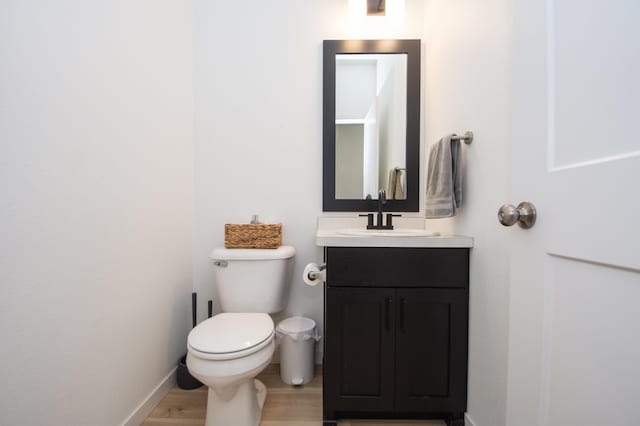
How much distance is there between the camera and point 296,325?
1.51 m

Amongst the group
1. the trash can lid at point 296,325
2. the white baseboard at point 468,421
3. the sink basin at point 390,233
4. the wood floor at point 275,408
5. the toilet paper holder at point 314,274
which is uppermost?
the sink basin at point 390,233

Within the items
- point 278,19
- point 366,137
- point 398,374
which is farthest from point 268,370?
point 278,19

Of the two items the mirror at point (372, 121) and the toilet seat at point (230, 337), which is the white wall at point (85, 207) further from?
the mirror at point (372, 121)

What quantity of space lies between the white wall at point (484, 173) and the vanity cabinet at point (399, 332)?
2.7 inches

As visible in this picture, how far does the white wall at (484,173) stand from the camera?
90cm

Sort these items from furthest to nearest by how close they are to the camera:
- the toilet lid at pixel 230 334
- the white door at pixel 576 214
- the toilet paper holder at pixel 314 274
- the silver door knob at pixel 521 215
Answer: the toilet paper holder at pixel 314 274 → the toilet lid at pixel 230 334 → the silver door knob at pixel 521 215 → the white door at pixel 576 214

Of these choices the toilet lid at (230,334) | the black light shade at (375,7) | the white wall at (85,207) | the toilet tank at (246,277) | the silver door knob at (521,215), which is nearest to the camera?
the silver door knob at (521,215)

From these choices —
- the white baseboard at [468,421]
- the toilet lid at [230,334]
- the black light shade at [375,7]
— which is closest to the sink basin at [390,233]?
the toilet lid at [230,334]

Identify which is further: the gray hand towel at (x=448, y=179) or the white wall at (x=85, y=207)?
the gray hand towel at (x=448, y=179)

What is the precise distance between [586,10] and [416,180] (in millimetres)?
1163

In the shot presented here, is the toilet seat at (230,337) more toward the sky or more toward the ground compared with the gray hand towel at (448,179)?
more toward the ground

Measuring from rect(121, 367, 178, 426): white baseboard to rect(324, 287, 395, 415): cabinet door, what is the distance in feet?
2.68

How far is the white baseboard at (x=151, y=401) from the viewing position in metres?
1.14

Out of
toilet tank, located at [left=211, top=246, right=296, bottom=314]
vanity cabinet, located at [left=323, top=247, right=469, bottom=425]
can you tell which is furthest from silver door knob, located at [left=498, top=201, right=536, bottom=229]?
toilet tank, located at [left=211, top=246, right=296, bottom=314]
